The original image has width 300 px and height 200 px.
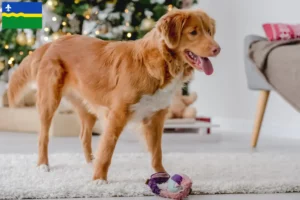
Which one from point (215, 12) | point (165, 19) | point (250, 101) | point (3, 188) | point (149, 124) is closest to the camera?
point (3, 188)

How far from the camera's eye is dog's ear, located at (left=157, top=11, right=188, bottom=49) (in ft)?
5.94

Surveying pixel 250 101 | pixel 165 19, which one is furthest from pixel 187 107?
pixel 165 19

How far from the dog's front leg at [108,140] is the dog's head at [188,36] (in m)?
0.29

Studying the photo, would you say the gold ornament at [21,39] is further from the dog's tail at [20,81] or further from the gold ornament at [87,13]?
the dog's tail at [20,81]

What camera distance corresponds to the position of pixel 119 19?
4.14 meters

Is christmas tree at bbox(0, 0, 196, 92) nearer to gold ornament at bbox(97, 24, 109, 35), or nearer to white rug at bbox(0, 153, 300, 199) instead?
gold ornament at bbox(97, 24, 109, 35)

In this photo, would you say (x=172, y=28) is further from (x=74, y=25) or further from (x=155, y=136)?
(x=74, y=25)

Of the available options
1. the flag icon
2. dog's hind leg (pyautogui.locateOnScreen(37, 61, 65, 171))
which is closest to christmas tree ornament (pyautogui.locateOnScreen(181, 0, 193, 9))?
the flag icon

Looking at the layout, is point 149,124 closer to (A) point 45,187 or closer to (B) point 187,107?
(A) point 45,187

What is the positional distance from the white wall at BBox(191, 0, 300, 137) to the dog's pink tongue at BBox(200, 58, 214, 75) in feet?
7.99

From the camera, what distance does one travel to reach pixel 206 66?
1820 millimetres

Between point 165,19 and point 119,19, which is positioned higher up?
point 165,19

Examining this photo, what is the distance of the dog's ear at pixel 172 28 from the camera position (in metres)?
1.81

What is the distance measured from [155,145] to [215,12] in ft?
10.4
